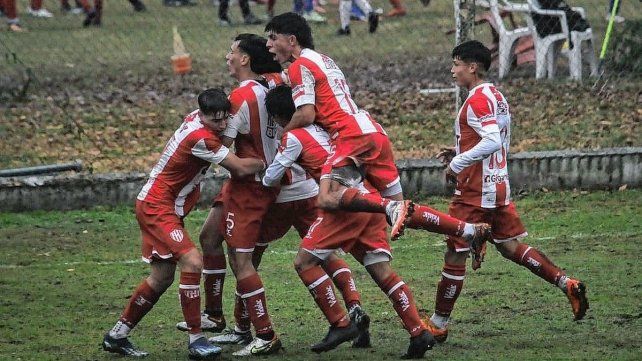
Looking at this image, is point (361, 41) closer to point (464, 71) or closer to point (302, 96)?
point (464, 71)

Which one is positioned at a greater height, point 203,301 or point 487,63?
point 487,63

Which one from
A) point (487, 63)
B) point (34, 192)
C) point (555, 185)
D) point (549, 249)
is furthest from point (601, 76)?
point (487, 63)

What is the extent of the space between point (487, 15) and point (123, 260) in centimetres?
892

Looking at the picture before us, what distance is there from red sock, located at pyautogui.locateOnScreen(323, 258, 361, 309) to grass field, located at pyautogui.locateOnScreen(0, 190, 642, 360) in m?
0.30

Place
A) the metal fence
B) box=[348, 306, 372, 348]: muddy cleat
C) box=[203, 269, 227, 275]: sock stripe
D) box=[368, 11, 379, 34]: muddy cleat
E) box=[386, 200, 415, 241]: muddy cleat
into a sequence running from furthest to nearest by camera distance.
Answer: box=[368, 11, 379, 34]: muddy cleat
the metal fence
box=[203, 269, 227, 275]: sock stripe
box=[348, 306, 372, 348]: muddy cleat
box=[386, 200, 415, 241]: muddy cleat

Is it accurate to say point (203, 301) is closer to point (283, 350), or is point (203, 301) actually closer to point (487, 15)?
point (283, 350)

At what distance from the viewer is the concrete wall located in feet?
40.7

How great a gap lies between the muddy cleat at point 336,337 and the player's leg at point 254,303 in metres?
0.28

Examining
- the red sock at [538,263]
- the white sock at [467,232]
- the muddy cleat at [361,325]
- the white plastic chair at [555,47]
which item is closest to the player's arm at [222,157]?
the muddy cleat at [361,325]

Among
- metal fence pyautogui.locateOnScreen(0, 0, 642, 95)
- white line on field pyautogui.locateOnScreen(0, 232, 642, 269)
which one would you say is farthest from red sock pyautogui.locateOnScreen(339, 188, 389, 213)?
metal fence pyautogui.locateOnScreen(0, 0, 642, 95)

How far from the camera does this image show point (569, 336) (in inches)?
320

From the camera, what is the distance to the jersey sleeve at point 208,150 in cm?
794

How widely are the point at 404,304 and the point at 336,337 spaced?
1.48ft

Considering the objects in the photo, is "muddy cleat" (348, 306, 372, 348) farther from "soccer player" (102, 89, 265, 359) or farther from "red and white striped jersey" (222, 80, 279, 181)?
"red and white striped jersey" (222, 80, 279, 181)
